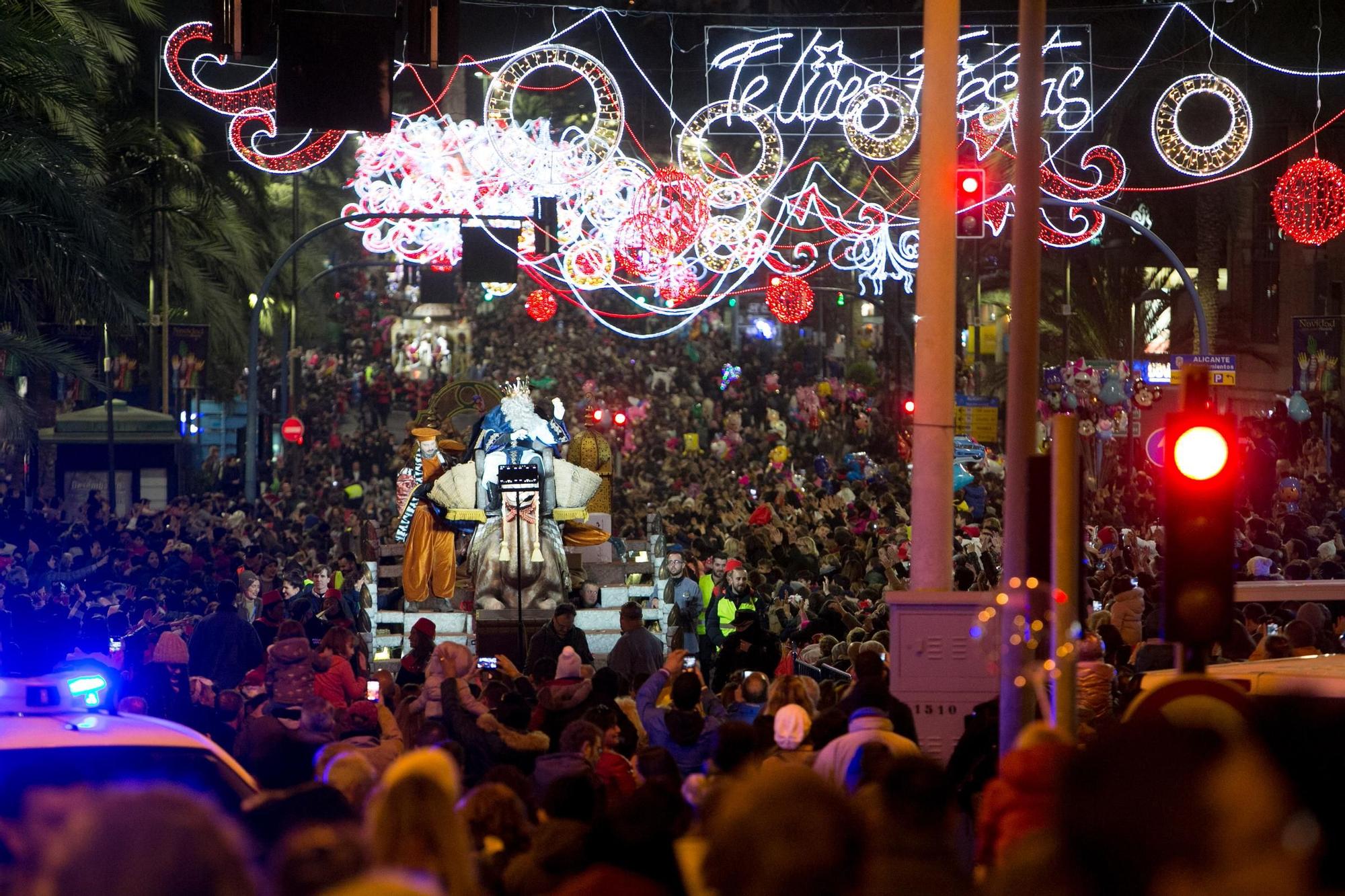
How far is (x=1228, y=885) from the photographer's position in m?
3.75

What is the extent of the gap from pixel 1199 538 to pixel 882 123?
61.8ft

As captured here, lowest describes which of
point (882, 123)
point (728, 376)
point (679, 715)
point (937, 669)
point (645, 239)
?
point (679, 715)

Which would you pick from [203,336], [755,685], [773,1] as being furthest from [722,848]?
[773,1]

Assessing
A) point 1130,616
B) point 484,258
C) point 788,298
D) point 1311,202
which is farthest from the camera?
point 484,258

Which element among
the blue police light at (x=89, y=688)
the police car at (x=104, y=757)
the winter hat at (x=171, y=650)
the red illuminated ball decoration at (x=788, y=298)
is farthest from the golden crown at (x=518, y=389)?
the police car at (x=104, y=757)

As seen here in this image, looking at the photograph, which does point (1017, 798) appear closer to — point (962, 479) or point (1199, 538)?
point (1199, 538)

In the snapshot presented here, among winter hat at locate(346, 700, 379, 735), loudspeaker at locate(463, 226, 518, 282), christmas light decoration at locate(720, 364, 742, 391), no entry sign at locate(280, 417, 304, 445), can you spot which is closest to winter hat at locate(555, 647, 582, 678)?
winter hat at locate(346, 700, 379, 735)

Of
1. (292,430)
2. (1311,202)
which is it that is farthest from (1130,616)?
(292,430)

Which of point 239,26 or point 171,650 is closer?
point 239,26

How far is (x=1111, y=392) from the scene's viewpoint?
29.4 m

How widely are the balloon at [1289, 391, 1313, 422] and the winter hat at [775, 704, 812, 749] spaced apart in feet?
80.5

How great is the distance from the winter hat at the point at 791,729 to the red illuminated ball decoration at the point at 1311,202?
54.2ft

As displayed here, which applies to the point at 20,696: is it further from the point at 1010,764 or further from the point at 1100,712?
the point at 1100,712

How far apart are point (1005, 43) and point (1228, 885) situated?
2297cm
